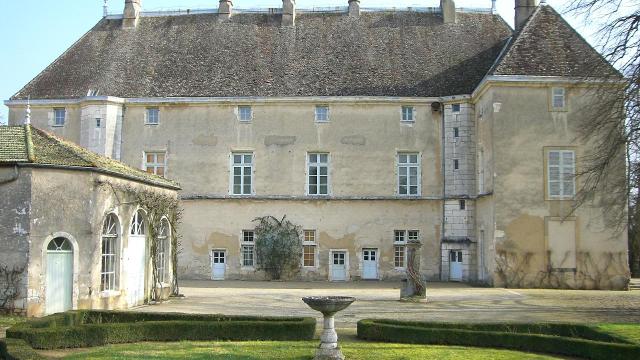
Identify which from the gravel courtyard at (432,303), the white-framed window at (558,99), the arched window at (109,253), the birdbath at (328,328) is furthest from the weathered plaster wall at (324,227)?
the birdbath at (328,328)

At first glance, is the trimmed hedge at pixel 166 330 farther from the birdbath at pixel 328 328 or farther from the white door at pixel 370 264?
the white door at pixel 370 264

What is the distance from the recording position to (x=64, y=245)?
16.2 meters

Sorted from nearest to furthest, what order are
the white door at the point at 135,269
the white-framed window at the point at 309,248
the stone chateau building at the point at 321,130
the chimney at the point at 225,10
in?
the white door at the point at 135,269 → the stone chateau building at the point at 321,130 → the white-framed window at the point at 309,248 → the chimney at the point at 225,10

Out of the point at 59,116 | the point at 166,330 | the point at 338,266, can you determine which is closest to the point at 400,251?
the point at 338,266

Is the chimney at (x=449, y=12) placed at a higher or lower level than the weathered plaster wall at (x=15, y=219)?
higher

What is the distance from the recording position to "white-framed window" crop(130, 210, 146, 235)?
1845 centimetres

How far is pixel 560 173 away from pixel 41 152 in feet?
58.4

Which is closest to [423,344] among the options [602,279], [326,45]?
[602,279]

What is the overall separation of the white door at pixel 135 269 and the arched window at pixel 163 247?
126 centimetres

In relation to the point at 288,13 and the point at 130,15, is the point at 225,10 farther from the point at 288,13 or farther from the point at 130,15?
the point at 130,15

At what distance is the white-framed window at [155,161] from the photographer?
3003cm

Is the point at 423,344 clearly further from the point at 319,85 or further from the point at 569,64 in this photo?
the point at 319,85

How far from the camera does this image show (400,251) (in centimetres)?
2888

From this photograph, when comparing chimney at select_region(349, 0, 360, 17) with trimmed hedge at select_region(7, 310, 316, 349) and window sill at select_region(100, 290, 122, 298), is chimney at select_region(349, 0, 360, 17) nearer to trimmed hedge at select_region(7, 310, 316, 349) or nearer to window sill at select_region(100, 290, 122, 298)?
window sill at select_region(100, 290, 122, 298)
